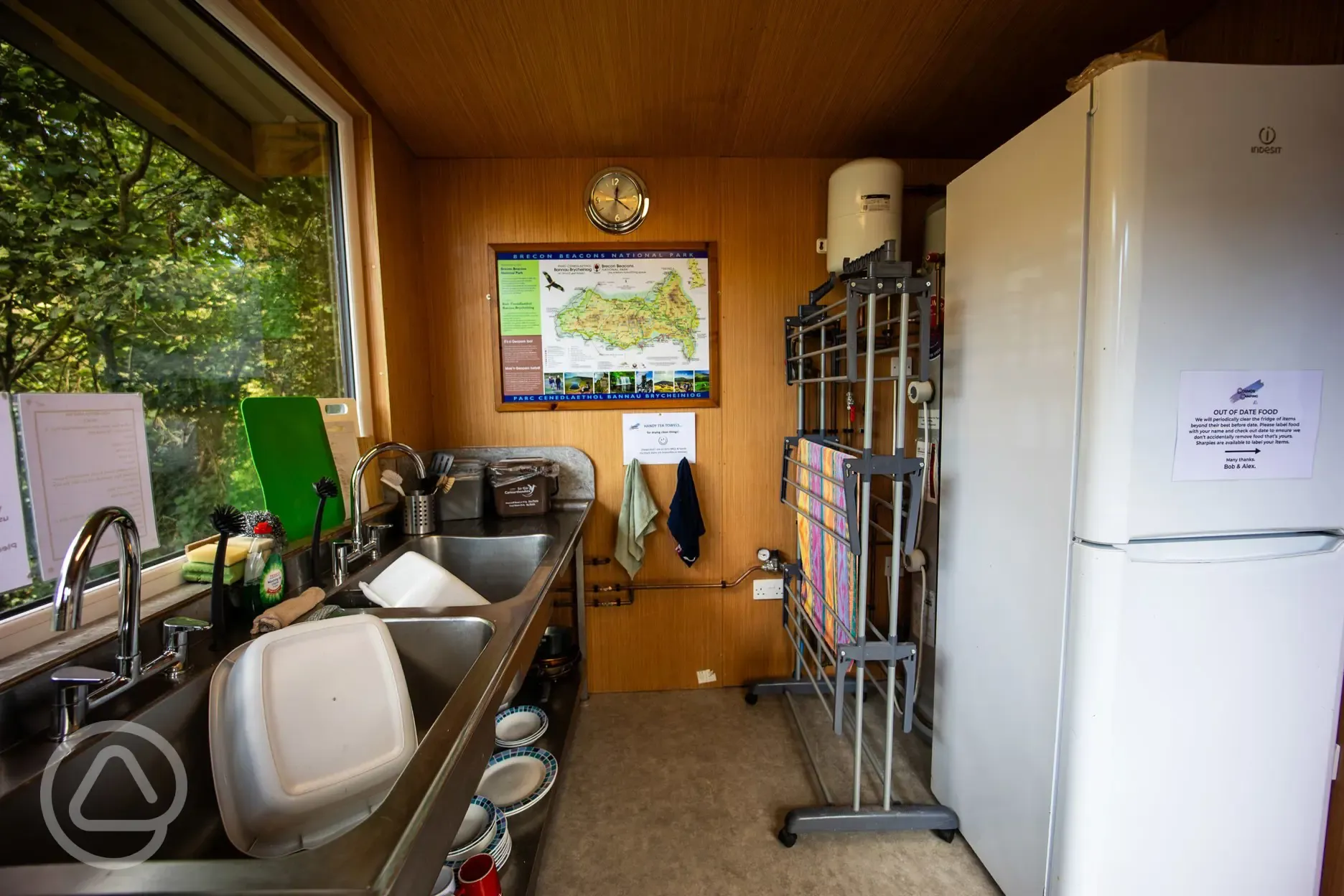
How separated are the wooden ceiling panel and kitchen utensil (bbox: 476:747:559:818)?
6.65 ft

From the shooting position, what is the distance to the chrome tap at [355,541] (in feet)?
4.20

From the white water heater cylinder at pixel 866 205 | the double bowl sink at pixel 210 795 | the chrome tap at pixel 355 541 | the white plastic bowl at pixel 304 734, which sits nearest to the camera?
the double bowl sink at pixel 210 795

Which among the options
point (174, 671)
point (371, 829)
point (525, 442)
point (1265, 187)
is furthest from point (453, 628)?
point (1265, 187)

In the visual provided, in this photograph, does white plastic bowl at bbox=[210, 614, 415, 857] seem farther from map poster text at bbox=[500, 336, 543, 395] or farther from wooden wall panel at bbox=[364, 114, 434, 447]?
map poster text at bbox=[500, 336, 543, 395]

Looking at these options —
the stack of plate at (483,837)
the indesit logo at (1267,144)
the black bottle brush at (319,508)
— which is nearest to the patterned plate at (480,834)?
the stack of plate at (483,837)

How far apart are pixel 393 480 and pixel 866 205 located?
6.34 ft

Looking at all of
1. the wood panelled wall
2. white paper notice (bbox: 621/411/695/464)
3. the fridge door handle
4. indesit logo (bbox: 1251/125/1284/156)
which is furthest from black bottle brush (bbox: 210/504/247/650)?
indesit logo (bbox: 1251/125/1284/156)

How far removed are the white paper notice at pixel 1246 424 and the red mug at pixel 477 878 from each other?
158cm

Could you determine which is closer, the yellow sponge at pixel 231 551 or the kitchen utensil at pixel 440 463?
the yellow sponge at pixel 231 551

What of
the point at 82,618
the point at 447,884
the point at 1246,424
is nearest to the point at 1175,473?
the point at 1246,424

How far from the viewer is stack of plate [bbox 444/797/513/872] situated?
3.71 ft

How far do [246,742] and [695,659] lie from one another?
5.74ft

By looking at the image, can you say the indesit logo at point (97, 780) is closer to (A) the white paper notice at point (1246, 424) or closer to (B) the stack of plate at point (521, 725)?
(B) the stack of plate at point (521, 725)

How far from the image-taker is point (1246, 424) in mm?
1010
